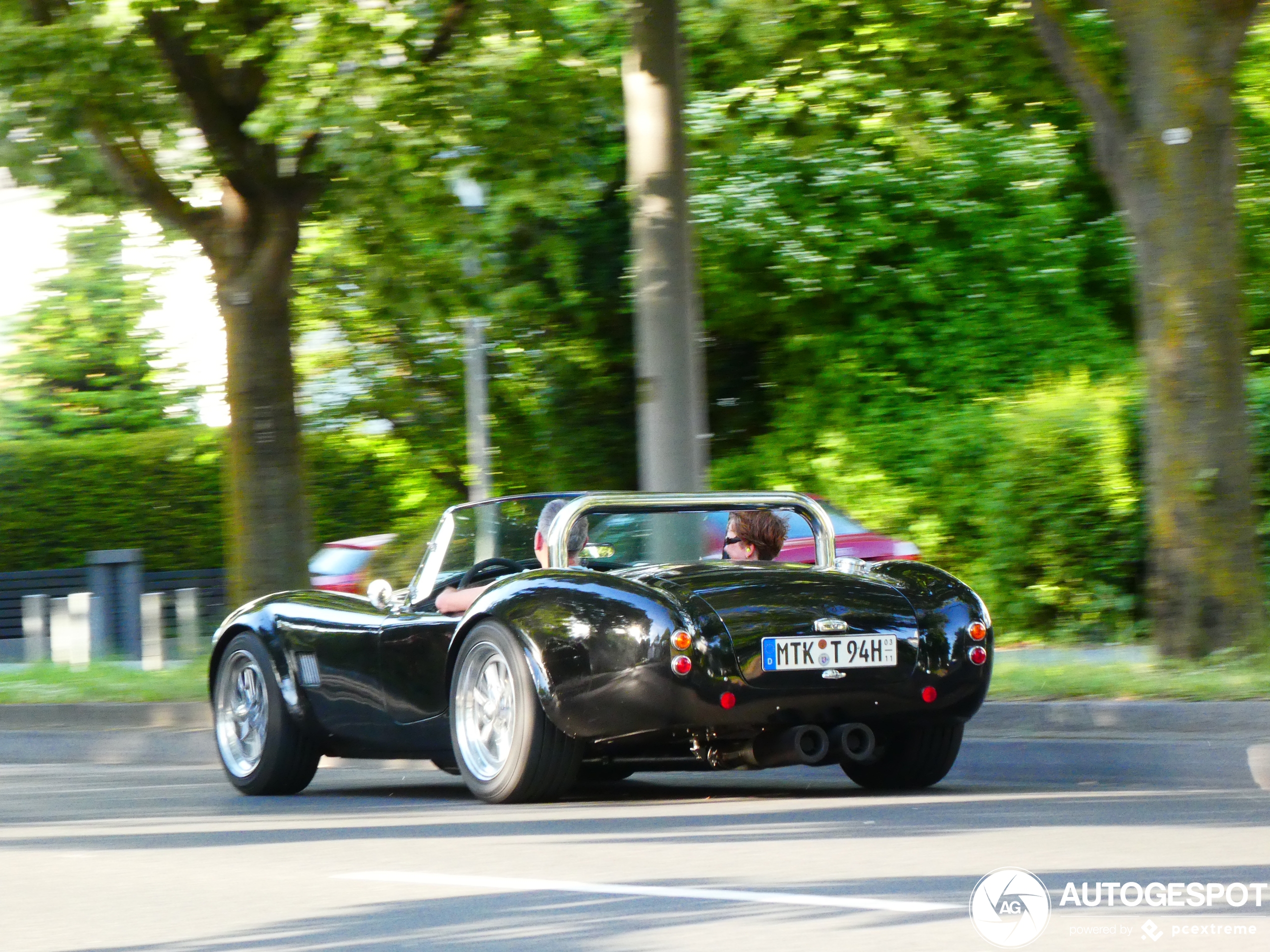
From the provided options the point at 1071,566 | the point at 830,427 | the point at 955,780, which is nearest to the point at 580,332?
the point at 830,427

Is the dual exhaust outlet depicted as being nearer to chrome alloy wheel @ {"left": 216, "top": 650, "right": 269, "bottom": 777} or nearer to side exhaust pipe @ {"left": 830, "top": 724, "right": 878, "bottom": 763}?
side exhaust pipe @ {"left": 830, "top": 724, "right": 878, "bottom": 763}

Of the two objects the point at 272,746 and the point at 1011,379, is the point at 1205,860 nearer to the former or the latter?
the point at 272,746

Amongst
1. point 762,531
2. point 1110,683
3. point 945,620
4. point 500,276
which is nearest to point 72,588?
point 500,276

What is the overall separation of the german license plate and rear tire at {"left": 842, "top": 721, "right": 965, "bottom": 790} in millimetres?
572

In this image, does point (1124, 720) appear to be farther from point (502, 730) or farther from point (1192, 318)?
point (502, 730)

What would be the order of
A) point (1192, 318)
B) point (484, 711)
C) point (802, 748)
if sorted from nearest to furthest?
point (802, 748), point (484, 711), point (1192, 318)

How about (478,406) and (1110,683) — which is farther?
(478,406)

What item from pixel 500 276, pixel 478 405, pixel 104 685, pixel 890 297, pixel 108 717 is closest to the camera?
pixel 108 717

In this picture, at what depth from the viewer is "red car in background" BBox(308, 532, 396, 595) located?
57.3 ft

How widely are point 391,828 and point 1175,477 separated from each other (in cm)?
478

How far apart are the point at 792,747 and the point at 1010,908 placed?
2335 millimetres

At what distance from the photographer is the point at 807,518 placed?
8.27m

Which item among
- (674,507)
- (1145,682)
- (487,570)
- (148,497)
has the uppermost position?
(148,497)

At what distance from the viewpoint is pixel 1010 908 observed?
4.73 meters
